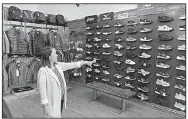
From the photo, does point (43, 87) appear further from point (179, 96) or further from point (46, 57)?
point (179, 96)

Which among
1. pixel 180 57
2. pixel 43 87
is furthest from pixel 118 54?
pixel 43 87

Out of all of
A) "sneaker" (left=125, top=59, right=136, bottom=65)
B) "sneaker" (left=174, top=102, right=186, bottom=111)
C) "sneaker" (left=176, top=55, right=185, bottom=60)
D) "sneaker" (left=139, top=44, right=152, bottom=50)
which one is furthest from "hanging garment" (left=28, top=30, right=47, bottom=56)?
"sneaker" (left=174, top=102, right=186, bottom=111)

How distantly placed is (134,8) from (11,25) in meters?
3.39

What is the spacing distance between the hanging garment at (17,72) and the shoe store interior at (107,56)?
1.0 inches

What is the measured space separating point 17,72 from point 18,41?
876 millimetres

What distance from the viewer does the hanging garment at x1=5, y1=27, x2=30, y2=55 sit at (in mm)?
4539

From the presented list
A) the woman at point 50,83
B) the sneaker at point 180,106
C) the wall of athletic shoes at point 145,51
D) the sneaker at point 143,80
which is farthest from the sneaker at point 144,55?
the woman at point 50,83

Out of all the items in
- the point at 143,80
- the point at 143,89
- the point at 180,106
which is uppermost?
the point at 143,80

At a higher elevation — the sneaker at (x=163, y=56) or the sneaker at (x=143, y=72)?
the sneaker at (x=163, y=56)

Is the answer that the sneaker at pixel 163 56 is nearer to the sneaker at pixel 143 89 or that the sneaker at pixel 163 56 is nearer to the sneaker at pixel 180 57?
the sneaker at pixel 180 57

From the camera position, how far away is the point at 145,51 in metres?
3.88

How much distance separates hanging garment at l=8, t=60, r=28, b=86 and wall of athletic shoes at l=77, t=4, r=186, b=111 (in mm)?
2085

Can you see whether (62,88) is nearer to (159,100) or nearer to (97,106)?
(97,106)

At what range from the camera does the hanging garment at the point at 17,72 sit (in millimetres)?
4522
